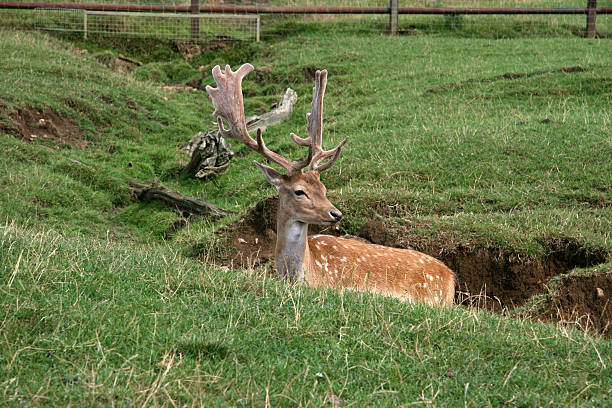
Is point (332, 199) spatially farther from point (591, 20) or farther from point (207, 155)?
point (591, 20)

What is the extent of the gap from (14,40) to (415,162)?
11149 millimetres

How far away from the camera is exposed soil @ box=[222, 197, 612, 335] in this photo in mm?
6633

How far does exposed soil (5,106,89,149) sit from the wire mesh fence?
6602mm

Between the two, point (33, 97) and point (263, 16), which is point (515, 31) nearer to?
point (263, 16)

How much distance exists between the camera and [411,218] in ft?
27.6

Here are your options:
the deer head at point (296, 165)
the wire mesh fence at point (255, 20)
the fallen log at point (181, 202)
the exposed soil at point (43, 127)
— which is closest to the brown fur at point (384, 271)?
the deer head at point (296, 165)

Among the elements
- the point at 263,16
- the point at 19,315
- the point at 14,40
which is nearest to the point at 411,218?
the point at 19,315

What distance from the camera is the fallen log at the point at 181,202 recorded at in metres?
9.59

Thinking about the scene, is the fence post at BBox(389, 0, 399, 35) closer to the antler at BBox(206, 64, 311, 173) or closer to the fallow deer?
the antler at BBox(206, 64, 311, 173)

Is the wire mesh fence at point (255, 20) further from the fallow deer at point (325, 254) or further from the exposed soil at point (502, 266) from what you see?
the fallow deer at point (325, 254)

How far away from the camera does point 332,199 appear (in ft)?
29.4

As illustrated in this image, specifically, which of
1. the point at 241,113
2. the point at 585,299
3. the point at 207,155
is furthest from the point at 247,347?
the point at 207,155

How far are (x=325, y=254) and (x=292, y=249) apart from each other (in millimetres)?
544

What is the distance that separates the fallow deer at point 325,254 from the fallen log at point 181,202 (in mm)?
2211
